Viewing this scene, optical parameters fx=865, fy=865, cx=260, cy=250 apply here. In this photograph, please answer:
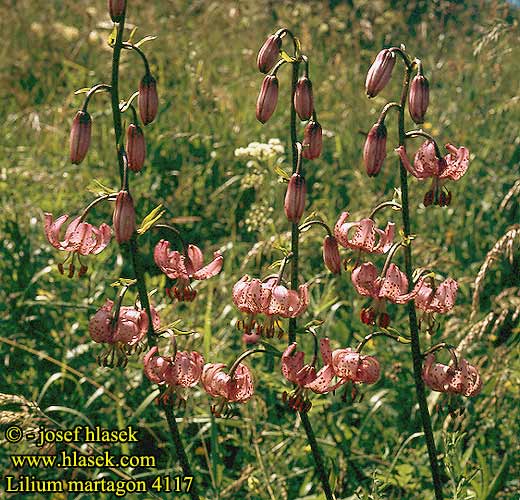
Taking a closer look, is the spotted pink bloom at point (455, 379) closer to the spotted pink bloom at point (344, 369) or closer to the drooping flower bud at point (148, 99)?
the spotted pink bloom at point (344, 369)

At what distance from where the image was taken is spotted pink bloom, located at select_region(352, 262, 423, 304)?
148cm

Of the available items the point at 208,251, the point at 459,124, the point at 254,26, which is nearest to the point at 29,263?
the point at 208,251

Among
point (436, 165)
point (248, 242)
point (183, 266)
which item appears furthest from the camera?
point (248, 242)

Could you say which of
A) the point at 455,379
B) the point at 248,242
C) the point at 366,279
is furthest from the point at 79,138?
the point at 248,242

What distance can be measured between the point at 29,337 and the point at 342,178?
163 centimetres

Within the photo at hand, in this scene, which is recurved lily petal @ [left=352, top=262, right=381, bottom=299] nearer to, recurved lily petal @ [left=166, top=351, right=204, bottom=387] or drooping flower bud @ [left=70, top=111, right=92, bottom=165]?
recurved lily petal @ [left=166, top=351, right=204, bottom=387]

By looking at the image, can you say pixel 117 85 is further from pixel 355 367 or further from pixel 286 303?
pixel 355 367

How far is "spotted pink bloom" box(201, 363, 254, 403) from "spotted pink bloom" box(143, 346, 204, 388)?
29 millimetres

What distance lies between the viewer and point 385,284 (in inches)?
58.2

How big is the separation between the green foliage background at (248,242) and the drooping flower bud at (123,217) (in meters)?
0.24

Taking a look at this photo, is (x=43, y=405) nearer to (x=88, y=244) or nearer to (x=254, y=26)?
(x=88, y=244)

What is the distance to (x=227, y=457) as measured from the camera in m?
2.39

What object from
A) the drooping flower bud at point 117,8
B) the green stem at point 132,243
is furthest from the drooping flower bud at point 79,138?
the drooping flower bud at point 117,8

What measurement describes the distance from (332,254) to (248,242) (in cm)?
177
